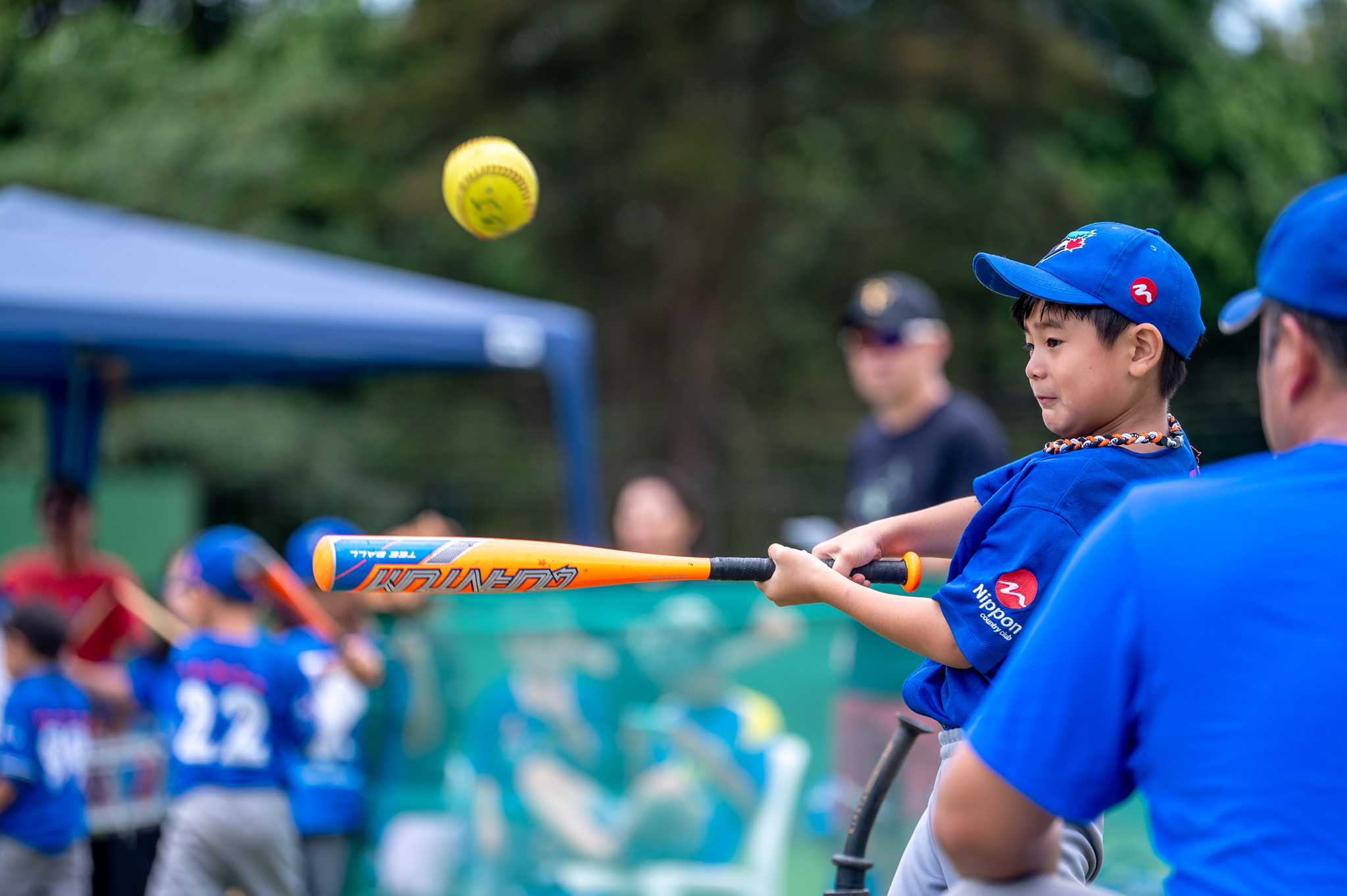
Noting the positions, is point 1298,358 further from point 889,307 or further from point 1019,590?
point 889,307

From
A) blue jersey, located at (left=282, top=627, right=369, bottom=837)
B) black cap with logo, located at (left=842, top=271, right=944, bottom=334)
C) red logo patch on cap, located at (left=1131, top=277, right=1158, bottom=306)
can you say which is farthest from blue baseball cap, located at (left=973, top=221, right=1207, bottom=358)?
blue jersey, located at (left=282, top=627, right=369, bottom=837)

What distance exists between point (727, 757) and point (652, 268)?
12768 mm

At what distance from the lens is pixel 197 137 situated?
1452cm

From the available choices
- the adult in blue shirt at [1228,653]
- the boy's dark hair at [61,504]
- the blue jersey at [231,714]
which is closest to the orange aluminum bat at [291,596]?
the blue jersey at [231,714]

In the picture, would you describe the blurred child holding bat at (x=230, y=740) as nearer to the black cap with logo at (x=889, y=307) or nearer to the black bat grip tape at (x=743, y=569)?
the black cap with logo at (x=889, y=307)

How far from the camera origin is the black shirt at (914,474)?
4414 millimetres

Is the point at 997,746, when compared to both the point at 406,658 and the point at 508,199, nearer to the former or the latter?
the point at 508,199

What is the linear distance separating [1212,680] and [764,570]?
0.92 m

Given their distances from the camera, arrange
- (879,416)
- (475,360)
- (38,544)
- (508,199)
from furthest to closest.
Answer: (38,544) < (475,360) < (879,416) < (508,199)

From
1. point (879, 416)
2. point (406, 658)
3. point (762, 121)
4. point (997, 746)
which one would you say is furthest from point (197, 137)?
point (997, 746)

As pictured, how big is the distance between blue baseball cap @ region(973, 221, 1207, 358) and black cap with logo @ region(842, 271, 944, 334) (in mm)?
2607

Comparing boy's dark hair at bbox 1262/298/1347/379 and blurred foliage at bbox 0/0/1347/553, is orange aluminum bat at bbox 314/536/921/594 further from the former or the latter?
blurred foliage at bbox 0/0/1347/553

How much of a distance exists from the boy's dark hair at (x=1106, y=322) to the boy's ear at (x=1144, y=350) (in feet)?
0.05

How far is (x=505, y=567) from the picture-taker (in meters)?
2.12
